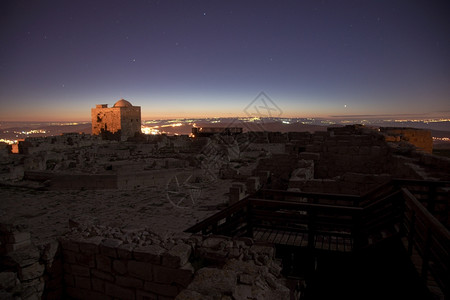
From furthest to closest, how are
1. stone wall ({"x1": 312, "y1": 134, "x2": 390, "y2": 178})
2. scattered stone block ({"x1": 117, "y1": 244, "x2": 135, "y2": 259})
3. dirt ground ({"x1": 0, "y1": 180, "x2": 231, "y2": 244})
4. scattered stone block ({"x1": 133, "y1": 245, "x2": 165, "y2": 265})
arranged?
stone wall ({"x1": 312, "y1": 134, "x2": 390, "y2": 178}), dirt ground ({"x1": 0, "y1": 180, "x2": 231, "y2": 244}), scattered stone block ({"x1": 117, "y1": 244, "x2": 135, "y2": 259}), scattered stone block ({"x1": 133, "y1": 245, "x2": 165, "y2": 265})

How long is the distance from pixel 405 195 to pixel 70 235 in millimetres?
5748

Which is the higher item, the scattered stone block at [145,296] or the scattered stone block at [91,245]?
the scattered stone block at [91,245]

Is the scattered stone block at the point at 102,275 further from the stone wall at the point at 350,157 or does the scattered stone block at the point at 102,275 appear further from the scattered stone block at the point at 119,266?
the stone wall at the point at 350,157

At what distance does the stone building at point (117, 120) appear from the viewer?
44.1m

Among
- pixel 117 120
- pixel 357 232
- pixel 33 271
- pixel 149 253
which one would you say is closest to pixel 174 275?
pixel 149 253

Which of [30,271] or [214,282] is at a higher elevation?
[214,282]

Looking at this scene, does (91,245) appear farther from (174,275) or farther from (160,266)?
(174,275)

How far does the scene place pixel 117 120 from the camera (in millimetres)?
44250

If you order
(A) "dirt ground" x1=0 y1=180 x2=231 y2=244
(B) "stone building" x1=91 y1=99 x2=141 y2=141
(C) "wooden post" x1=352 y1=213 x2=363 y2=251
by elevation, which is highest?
(B) "stone building" x1=91 y1=99 x2=141 y2=141

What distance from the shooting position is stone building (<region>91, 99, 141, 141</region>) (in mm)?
44125

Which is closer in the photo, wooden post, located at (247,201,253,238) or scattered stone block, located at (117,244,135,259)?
scattered stone block, located at (117,244,135,259)

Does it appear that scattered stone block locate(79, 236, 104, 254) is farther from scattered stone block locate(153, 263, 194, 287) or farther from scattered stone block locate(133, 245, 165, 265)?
scattered stone block locate(153, 263, 194, 287)

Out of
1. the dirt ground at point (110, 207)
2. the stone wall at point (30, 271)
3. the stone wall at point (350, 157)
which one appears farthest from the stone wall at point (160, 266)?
the stone wall at point (350, 157)

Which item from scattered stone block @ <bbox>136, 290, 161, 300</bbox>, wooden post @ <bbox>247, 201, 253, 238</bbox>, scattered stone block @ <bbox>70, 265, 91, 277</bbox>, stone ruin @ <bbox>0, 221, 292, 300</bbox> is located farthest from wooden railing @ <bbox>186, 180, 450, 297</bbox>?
scattered stone block @ <bbox>70, 265, 91, 277</bbox>
